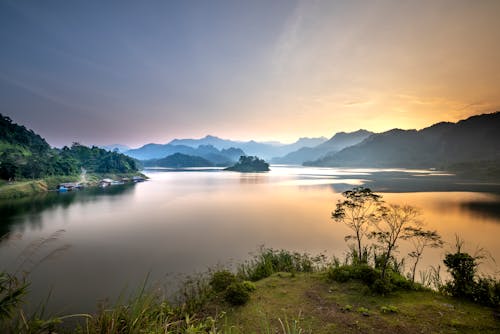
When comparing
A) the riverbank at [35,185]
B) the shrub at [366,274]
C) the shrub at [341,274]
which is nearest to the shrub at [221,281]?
the shrub at [341,274]

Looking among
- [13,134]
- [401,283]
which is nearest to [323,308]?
[401,283]

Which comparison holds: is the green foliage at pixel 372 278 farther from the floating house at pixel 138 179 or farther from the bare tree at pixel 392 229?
the floating house at pixel 138 179

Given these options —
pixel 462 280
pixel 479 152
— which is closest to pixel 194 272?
pixel 462 280

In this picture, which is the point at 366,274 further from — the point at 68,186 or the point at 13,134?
the point at 13,134

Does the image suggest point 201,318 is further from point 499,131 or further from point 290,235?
point 499,131

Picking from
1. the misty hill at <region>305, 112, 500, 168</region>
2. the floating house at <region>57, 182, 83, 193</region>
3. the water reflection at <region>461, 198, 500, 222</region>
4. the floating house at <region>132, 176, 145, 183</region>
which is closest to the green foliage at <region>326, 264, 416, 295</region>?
the water reflection at <region>461, 198, 500, 222</region>

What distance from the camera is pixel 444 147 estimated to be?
16138 centimetres

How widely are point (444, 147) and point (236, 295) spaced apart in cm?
20564

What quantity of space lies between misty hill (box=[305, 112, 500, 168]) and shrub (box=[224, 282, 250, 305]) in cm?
16036

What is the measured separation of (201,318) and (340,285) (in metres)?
4.49

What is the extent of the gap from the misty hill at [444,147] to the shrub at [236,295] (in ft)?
526

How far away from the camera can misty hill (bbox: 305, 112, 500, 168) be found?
142375mm

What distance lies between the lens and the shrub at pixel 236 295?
6836 millimetres

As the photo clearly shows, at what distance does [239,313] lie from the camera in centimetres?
645
